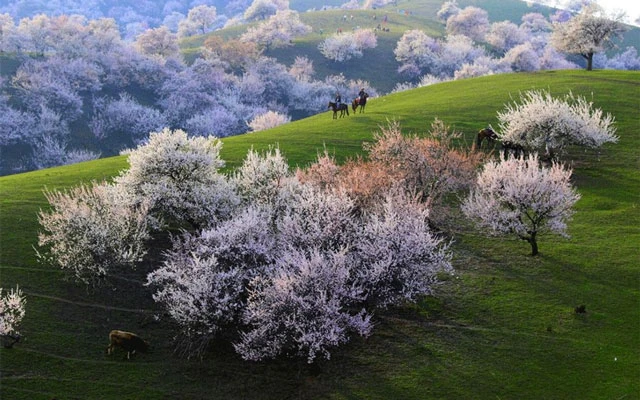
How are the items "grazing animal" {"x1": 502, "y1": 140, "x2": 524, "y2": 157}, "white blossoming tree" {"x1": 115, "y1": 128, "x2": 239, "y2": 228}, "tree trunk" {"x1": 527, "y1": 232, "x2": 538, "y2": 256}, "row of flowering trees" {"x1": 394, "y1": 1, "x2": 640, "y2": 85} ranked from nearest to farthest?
"tree trunk" {"x1": 527, "y1": 232, "x2": 538, "y2": 256} < "white blossoming tree" {"x1": 115, "y1": 128, "x2": 239, "y2": 228} < "grazing animal" {"x1": 502, "y1": 140, "x2": 524, "y2": 157} < "row of flowering trees" {"x1": 394, "y1": 1, "x2": 640, "y2": 85}

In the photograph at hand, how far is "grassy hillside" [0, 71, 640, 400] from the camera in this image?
23.1 meters

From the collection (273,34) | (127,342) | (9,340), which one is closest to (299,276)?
(127,342)

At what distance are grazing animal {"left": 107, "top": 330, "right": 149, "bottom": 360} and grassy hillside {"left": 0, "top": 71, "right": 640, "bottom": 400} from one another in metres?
0.58

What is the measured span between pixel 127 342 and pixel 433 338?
14790 millimetres

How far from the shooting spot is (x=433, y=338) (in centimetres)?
2638

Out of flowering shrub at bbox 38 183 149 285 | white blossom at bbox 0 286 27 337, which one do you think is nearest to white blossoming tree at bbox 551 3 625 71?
flowering shrub at bbox 38 183 149 285

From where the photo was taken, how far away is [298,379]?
78.7 ft

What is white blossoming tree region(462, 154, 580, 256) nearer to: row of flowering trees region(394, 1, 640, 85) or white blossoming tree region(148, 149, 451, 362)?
white blossoming tree region(148, 149, 451, 362)

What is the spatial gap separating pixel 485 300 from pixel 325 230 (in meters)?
9.70

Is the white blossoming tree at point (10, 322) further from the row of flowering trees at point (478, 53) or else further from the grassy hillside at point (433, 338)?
the row of flowering trees at point (478, 53)

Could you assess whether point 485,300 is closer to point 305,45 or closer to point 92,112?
point 92,112

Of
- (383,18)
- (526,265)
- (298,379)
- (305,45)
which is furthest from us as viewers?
(383,18)

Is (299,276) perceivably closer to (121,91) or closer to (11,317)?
(11,317)

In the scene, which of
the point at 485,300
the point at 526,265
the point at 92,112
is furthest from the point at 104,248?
the point at 92,112
